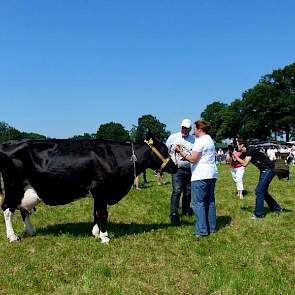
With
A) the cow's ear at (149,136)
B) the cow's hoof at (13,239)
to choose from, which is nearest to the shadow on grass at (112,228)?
the cow's hoof at (13,239)

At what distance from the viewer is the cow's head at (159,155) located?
10.7 m

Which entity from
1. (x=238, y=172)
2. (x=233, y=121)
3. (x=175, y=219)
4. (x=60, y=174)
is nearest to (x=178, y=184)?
(x=175, y=219)

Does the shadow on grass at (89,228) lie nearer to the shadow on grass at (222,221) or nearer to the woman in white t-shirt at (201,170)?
the shadow on grass at (222,221)

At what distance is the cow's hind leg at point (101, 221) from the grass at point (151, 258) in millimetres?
218

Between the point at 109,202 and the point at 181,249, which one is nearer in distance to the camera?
the point at 181,249

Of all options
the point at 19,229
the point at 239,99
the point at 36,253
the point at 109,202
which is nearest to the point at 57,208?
the point at 19,229

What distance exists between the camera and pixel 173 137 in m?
11.8

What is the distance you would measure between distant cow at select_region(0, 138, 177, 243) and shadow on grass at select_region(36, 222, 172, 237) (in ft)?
2.28

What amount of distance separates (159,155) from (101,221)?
1.96 m

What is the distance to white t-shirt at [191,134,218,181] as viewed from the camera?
10.2 m

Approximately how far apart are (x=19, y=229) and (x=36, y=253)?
8.79 ft

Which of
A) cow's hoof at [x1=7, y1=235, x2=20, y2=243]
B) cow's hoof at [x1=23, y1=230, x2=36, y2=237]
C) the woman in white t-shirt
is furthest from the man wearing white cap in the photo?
cow's hoof at [x1=7, y1=235, x2=20, y2=243]

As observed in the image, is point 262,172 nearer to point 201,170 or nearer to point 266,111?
point 201,170

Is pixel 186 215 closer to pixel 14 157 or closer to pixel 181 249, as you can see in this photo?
pixel 181 249
